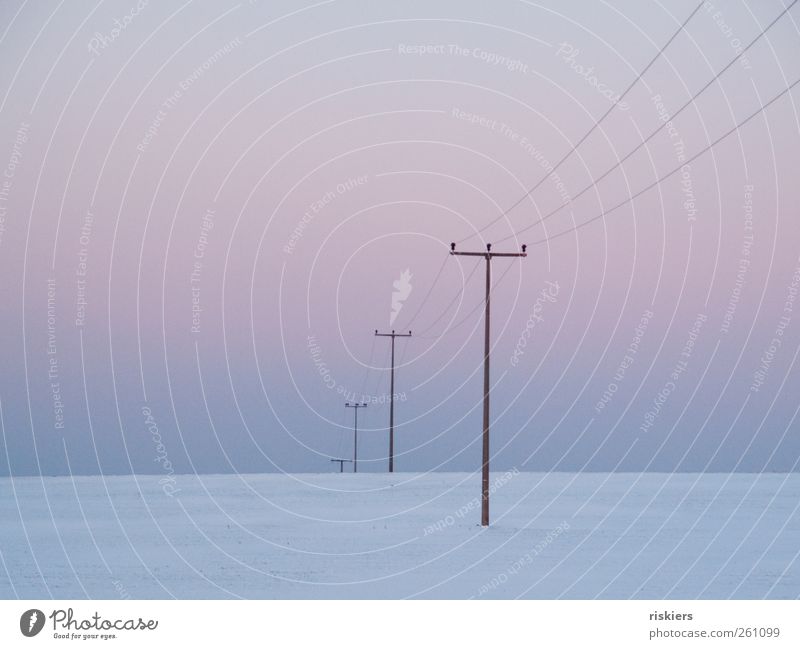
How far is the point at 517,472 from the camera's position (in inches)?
2680

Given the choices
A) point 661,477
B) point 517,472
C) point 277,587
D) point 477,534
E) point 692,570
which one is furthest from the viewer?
point 517,472

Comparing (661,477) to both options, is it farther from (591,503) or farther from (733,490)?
(591,503)

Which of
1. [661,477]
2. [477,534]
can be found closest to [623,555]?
[477,534]

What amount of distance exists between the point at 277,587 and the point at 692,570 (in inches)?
370

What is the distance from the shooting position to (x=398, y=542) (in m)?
28.9

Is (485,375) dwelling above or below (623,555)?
above

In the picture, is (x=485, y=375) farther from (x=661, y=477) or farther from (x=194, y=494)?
(x=661, y=477)

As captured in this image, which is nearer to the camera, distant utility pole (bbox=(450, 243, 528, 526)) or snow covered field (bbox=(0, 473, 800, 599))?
snow covered field (bbox=(0, 473, 800, 599))

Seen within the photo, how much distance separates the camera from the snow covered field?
21672mm

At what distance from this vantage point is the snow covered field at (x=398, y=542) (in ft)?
71.1

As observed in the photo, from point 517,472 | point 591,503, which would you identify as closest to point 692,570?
point 591,503

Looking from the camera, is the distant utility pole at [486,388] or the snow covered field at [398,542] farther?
the distant utility pole at [486,388]

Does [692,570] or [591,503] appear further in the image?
[591,503]
